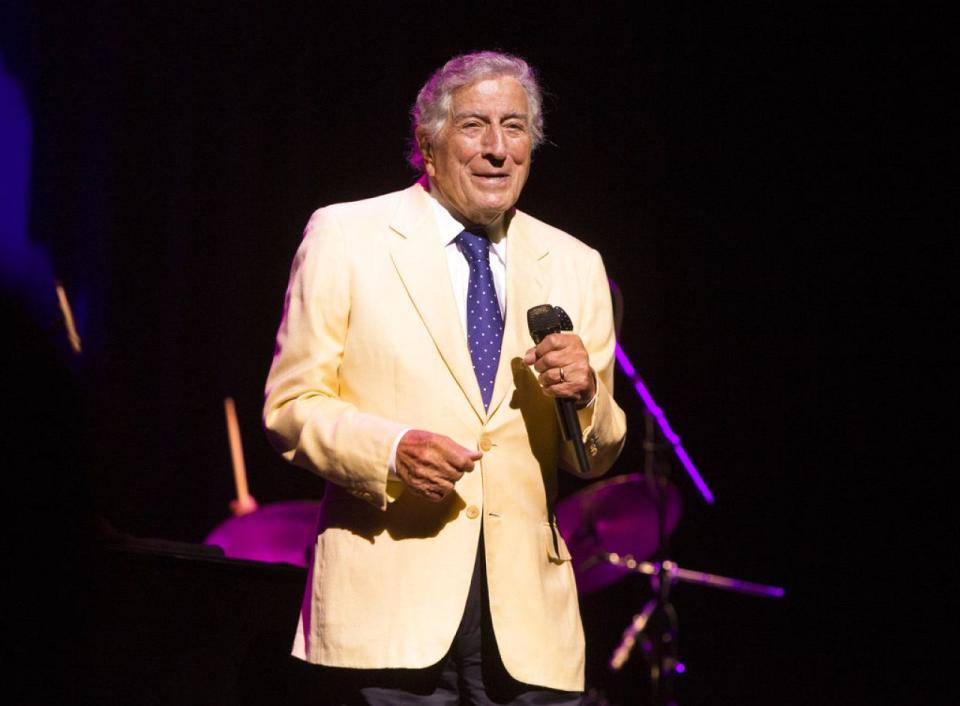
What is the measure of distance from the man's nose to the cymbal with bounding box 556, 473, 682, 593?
209 centimetres

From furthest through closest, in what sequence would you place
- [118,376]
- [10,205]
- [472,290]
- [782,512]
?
[782,512] → [118,376] → [10,205] → [472,290]

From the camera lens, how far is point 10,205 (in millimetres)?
3711

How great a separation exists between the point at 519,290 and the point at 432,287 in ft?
0.61

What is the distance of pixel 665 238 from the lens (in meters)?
4.51

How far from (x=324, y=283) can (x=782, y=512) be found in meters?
3.25

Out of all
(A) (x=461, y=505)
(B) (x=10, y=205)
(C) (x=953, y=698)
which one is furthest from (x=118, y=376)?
(C) (x=953, y=698)

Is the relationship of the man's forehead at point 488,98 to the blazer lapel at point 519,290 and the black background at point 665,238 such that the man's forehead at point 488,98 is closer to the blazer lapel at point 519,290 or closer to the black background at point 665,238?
the blazer lapel at point 519,290

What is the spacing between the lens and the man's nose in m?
2.07

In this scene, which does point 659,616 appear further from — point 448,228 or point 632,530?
point 448,228

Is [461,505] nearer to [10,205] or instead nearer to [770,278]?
[10,205]

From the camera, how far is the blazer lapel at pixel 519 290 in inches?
76.0

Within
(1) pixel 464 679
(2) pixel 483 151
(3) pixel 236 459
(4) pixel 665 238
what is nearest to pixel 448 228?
(2) pixel 483 151

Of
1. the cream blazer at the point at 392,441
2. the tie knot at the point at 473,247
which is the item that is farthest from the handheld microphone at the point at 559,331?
the tie knot at the point at 473,247

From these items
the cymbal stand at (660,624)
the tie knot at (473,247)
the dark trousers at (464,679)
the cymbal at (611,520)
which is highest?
the tie knot at (473,247)
